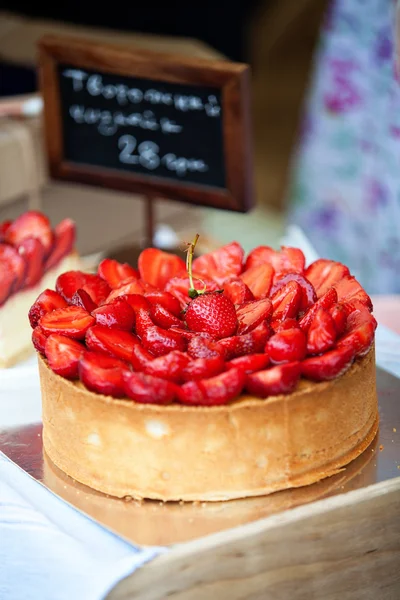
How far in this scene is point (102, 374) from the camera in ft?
4.04

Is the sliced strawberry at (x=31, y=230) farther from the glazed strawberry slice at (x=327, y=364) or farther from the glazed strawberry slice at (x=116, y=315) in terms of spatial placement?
the glazed strawberry slice at (x=327, y=364)

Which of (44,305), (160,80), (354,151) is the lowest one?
(354,151)

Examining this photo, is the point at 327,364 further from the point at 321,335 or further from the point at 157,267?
the point at 157,267

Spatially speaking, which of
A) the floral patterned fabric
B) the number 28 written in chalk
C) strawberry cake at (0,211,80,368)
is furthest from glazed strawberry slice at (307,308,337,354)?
the floral patterned fabric

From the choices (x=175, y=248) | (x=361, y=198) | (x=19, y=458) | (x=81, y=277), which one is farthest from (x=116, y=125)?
(x=361, y=198)

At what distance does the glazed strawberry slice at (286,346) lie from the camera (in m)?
1.25

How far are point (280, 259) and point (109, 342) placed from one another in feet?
1.39

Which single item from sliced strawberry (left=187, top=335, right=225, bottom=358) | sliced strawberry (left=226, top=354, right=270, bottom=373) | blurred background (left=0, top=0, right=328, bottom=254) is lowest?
blurred background (left=0, top=0, right=328, bottom=254)

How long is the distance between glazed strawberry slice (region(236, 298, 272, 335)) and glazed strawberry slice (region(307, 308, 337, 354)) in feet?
0.30

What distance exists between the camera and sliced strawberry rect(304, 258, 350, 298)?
5.00 ft

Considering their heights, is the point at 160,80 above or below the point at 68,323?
above

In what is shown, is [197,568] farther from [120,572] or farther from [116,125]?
[116,125]

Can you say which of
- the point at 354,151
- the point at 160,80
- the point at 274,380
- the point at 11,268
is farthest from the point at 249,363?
the point at 354,151

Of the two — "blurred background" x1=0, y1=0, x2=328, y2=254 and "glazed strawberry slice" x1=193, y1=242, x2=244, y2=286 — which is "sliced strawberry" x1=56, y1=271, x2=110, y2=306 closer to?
"glazed strawberry slice" x1=193, y1=242, x2=244, y2=286
